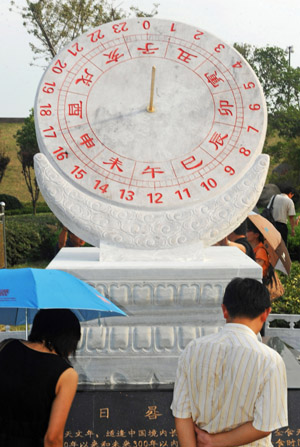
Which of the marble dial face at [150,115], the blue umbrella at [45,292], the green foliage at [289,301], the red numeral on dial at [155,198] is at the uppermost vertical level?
the marble dial face at [150,115]

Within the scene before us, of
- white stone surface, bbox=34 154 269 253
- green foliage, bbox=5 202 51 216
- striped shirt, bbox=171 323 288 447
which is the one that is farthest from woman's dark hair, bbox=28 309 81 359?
green foliage, bbox=5 202 51 216

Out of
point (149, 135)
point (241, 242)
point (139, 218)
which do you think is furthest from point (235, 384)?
point (241, 242)

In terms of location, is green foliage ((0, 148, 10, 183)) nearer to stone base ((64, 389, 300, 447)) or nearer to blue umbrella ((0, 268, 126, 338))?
stone base ((64, 389, 300, 447))

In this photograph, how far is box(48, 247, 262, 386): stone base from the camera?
316 centimetres

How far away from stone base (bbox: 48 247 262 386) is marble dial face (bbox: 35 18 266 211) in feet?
1.31

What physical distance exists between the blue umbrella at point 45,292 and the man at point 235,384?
0.47 meters

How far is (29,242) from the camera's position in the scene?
11.4 m

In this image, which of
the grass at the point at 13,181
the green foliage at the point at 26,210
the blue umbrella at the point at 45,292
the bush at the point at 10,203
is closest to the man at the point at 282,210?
the blue umbrella at the point at 45,292

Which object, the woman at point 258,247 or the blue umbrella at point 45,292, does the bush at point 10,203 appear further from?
the blue umbrella at point 45,292

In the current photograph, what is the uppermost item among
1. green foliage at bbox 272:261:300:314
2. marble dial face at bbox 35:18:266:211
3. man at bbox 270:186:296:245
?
marble dial face at bbox 35:18:266:211

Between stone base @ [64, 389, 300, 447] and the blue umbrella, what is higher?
the blue umbrella

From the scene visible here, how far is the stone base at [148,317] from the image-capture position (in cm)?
316

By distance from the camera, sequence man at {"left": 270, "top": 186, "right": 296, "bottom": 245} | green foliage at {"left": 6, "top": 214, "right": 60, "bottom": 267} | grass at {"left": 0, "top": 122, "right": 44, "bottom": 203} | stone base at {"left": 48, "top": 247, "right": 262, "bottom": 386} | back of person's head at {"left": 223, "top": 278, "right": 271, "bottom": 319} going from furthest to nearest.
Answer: grass at {"left": 0, "top": 122, "right": 44, "bottom": 203}, green foliage at {"left": 6, "top": 214, "right": 60, "bottom": 267}, man at {"left": 270, "top": 186, "right": 296, "bottom": 245}, stone base at {"left": 48, "top": 247, "right": 262, "bottom": 386}, back of person's head at {"left": 223, "top": 278, "right": 271, "bottom": 319}

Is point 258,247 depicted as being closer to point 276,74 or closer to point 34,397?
point 34,397
